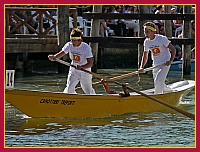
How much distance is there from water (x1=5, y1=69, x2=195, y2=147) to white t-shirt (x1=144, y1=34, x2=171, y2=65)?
0.99 m

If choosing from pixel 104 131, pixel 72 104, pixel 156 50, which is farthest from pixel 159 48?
pixel 104 131

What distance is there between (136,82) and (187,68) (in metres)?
1.70

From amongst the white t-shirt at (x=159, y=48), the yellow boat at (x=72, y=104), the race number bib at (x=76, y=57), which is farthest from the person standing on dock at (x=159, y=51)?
the race number bib at (x=76, y=57)

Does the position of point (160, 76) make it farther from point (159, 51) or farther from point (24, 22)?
point (24, 22)

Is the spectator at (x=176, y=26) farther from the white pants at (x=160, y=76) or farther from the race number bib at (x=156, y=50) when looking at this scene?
the race number bib at (x=156, y=50)

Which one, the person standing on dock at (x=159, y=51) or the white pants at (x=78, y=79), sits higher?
the person standing on dock at (x=159, y=51)

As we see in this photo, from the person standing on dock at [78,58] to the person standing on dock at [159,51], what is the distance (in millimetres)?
1119

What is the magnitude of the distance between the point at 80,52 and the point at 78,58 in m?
0.12

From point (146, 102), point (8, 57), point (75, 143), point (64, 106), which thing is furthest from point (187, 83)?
point (8, 57)

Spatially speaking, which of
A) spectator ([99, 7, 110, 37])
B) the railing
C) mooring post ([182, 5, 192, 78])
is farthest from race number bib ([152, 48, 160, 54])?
spectator ([99, 7, 110, 37])

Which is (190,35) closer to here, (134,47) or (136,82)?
(136,82)

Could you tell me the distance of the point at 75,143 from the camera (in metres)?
10.8

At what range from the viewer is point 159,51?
533 inches

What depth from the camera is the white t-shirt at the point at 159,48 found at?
13.4m
